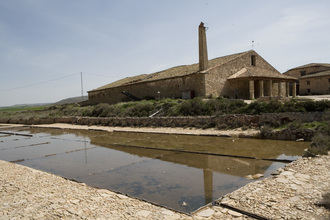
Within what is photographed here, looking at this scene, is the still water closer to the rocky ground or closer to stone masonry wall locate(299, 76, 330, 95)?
the rocky ground

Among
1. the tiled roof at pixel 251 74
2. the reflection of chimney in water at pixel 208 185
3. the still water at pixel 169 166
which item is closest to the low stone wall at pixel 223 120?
the still water at pixel 169 166

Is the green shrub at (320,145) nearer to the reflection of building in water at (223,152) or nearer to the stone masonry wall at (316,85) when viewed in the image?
the reflection of building in water at (223,152)

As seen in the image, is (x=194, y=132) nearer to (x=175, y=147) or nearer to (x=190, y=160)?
(x=175, y=147)

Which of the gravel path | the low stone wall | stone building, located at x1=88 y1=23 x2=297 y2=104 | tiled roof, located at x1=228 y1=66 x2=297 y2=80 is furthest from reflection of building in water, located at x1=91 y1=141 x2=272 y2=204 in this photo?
tiled roof, located at x1=228 y1=66 x2=297 y2=80

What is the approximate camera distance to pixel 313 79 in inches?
1347

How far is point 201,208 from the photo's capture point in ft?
14.3

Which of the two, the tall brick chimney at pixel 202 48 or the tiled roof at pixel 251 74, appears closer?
the tiled roof at pixel 251 74

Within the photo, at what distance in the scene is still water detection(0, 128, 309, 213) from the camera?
18.3ft

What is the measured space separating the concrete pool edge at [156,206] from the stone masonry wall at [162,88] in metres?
18.3

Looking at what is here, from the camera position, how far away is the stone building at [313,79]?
32.8 metres

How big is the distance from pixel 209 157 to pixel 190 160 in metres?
0.74

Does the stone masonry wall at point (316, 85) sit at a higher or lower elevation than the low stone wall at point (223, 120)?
higher

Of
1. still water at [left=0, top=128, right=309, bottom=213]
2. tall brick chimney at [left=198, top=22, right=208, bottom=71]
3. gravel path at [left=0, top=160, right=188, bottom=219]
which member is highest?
tall brick chimney at [left=198, top=22, right=208, bottom=71]

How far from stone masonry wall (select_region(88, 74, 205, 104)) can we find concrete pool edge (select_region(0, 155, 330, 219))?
1833cm
